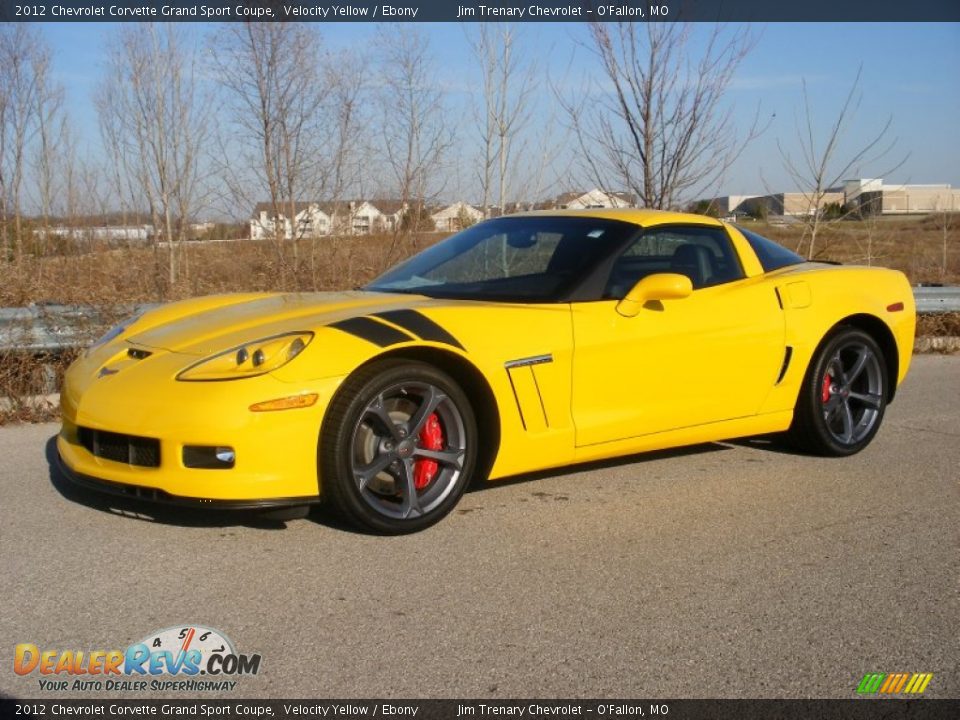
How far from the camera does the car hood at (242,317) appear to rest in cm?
427

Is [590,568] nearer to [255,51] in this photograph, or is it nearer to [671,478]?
[671,478]

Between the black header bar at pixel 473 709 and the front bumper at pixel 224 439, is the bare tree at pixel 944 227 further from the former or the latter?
the black header bar at pixel 473 709

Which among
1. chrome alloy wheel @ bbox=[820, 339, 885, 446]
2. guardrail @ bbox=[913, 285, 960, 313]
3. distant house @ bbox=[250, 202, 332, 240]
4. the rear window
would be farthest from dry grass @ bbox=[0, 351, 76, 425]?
guardrail @ bbox=[913, 285, 960, 313]

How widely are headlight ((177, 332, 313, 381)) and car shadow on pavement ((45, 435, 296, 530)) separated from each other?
21.9 inches

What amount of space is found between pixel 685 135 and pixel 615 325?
6775 millimetres

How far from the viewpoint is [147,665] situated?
297 cm

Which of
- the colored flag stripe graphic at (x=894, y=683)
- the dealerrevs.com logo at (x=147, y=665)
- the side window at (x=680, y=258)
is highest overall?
the side window at (x=680, y=258)

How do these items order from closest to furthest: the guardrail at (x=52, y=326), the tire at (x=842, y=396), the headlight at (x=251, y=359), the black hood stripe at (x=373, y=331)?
1. the headlight at (x=251, y=359)
2. the black hood stripe at (x=373, y=331)
3. the tire at (x=842, y=396)
4. the guardrail at (x=52, y=326)

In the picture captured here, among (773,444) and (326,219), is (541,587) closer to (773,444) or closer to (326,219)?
(773,444)

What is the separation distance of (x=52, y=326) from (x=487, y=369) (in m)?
4.08

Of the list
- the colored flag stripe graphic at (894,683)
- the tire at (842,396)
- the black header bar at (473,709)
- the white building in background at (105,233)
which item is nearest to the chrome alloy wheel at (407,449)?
the black header bar at (473,709)

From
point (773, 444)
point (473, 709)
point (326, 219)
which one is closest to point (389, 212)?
point (326, 219)

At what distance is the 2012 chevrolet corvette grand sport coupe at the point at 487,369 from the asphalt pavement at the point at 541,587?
255mm

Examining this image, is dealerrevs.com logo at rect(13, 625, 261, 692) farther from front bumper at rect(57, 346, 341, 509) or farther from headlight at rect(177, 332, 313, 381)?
headlight at rect(177, 332, 313, 381)
